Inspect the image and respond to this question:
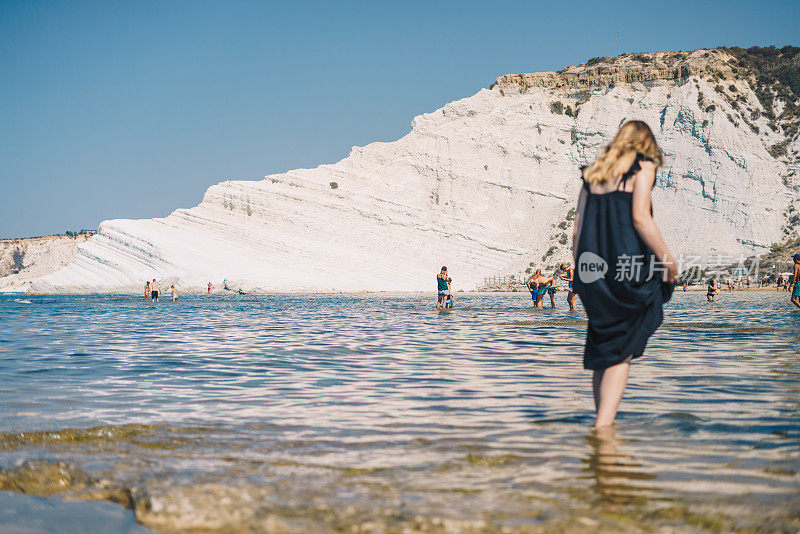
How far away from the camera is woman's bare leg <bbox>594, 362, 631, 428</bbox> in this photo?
3.94 metres

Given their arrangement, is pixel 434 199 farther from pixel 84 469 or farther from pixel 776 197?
pixel 84 469

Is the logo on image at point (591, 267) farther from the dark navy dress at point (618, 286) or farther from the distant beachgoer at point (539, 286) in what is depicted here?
the distant beachgoer at point (539, 286)

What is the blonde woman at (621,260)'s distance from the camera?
12.5ft

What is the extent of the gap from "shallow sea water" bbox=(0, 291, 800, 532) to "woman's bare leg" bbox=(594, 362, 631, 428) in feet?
0.37

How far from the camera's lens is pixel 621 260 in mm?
3879

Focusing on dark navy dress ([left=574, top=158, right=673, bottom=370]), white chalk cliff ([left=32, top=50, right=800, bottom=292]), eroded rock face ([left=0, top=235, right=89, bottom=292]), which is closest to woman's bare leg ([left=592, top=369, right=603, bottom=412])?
dark navy dress ([left=574, top=158, right=673, bottom=370])

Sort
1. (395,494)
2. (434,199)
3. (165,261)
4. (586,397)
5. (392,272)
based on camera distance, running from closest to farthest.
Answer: (395,494) → (586,397) → (165,261) → (392,272) → (434,199)

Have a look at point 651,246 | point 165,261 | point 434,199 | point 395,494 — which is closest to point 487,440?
point 395,494

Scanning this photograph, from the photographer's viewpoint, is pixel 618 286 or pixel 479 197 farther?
pixel 479 197

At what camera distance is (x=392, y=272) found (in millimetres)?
60781

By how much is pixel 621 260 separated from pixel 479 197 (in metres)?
66.7

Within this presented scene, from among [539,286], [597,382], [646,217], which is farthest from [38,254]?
[646,217]

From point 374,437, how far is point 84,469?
154 centimetres

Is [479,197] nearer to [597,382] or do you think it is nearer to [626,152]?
[597,382]
